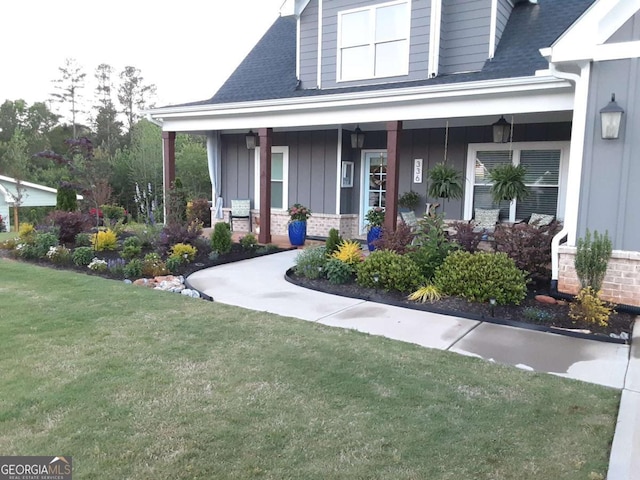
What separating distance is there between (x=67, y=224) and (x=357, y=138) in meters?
6.11

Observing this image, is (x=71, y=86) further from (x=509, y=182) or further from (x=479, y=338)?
(x=479, y=338)

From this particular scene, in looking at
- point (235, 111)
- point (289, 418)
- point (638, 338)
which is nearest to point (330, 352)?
point (289, 418)

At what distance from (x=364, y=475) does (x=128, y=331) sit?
2.86m

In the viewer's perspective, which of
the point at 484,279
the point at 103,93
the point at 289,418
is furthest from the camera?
the point at 103,93

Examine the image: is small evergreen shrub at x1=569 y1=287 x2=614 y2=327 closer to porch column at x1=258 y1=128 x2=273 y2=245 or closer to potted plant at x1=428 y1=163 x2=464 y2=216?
potted plant at x1=428 y1=163 x2=464 y2=216

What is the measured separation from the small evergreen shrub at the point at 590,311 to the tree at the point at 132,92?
37143 millimetres

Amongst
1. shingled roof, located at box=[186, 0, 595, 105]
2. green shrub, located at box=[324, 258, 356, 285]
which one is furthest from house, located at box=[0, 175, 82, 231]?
green shrub, located at box=[324, 258, 356, 285]

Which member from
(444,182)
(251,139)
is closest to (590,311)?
(444,182)

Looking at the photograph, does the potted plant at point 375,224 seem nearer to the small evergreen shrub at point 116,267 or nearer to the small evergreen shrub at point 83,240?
the small evergreen shrub at point 116,267

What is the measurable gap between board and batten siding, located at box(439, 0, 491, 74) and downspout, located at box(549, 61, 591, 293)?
130 inches

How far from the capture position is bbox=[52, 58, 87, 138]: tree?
34188 mm

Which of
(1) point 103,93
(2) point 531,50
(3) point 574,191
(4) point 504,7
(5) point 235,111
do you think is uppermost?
(1) point 103,93

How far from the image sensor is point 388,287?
6.32 meters

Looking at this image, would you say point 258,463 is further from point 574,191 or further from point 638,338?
point 574,191
